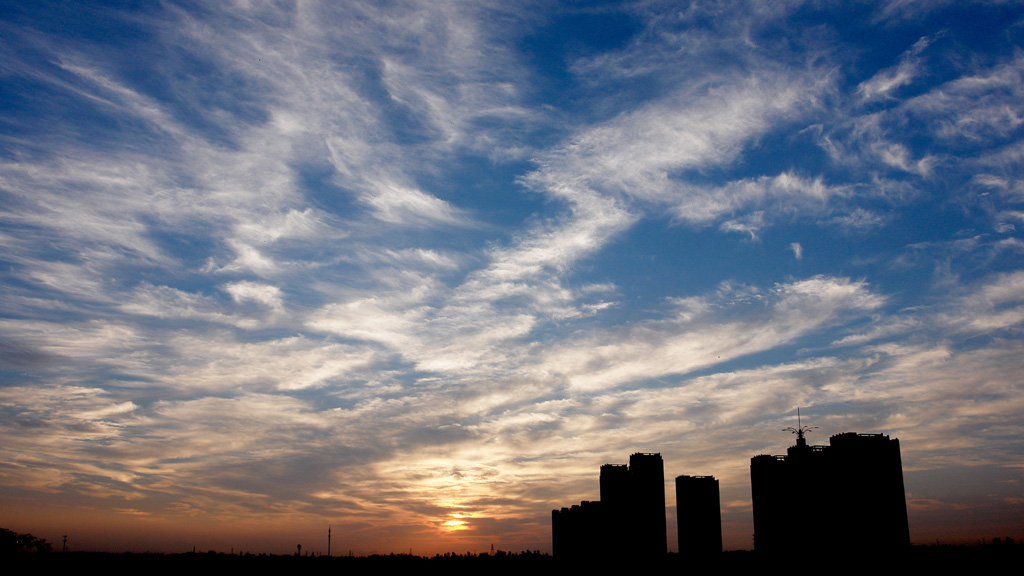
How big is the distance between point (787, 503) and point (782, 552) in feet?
47.5

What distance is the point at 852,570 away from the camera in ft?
598

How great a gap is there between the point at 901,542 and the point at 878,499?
43.8 feet

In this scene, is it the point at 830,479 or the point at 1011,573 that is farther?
the point at 1011,573

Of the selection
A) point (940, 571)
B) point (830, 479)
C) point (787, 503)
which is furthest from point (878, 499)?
point (940, 571)

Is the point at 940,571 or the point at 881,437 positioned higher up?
the point at 881,437

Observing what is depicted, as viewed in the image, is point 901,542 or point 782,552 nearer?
point 901,542

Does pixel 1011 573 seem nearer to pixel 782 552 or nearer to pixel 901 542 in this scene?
pixel 901 542

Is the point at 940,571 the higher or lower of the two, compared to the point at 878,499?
lower

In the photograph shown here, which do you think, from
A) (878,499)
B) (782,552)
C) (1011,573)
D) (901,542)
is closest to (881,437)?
(878,499)

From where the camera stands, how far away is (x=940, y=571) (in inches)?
7859

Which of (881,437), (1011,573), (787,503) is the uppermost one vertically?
(881,437)

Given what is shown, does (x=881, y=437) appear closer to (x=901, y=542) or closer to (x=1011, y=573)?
(x=901, y=542)

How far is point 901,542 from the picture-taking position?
17900cm

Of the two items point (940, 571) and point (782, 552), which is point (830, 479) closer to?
point (782, 552)
